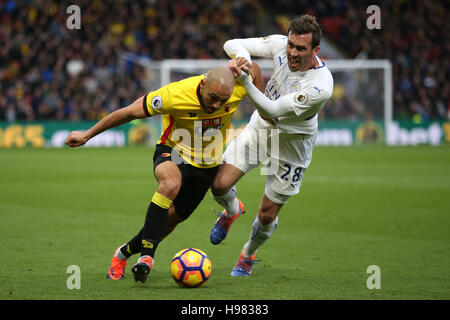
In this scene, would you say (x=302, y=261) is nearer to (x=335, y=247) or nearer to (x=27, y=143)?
(x=335, y=247)

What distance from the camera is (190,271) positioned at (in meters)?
5.71

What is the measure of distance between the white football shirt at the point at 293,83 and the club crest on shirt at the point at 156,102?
853 millimetres

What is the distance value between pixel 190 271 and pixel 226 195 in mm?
1313

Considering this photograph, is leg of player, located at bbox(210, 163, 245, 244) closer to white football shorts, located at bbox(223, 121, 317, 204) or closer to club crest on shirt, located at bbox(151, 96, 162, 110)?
white football shorts, located at bbox(223, 121, 317, 204)

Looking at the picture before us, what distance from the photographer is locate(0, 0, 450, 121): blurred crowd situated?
2647 cm

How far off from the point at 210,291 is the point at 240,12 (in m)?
27.0

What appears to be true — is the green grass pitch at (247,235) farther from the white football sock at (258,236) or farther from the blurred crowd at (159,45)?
the blurred crowd at (159,45)

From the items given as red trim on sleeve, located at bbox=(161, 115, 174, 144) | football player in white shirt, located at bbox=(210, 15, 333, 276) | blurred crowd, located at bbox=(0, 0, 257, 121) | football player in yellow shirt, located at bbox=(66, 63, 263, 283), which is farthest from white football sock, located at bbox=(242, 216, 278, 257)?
blurred crowd, located at bbox=(0, 0, 257, 121)

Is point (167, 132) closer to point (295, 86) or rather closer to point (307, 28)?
point (295, 86)

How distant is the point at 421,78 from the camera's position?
2919cm

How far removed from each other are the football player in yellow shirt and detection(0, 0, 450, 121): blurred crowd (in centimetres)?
2024

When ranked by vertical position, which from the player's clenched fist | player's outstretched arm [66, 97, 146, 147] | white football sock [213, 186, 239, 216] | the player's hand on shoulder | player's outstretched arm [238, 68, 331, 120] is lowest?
white football sock [213, 186, 239, 216]

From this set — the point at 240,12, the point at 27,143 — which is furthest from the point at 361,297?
the point at 240,12
